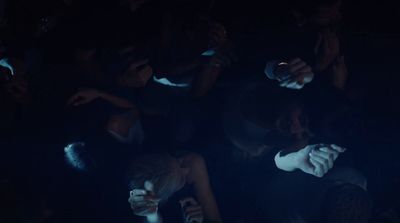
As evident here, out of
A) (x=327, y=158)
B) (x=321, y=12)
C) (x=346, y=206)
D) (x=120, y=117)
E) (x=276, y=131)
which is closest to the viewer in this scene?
(x=346, y=206)

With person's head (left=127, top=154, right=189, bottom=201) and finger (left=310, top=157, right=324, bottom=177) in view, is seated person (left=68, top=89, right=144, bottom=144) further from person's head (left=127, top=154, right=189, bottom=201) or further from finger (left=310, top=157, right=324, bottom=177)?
finger (left=310, top=157, right=324, bottom=177)

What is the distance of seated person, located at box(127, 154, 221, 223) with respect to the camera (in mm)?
2109

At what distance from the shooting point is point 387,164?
276cm

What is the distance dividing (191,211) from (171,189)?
0.15m

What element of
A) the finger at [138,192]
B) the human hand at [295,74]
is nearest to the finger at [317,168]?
the human hand at [295,74]

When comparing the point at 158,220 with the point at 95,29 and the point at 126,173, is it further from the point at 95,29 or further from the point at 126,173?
the point at 95,29

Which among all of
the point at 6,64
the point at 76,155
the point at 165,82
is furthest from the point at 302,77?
the point at 6,64

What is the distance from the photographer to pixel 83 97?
2199 mm

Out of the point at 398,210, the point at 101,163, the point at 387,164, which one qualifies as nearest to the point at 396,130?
the point at 387,164

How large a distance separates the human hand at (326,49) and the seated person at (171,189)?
0.82 metres

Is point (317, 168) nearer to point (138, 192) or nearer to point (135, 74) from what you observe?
point (138, 192)

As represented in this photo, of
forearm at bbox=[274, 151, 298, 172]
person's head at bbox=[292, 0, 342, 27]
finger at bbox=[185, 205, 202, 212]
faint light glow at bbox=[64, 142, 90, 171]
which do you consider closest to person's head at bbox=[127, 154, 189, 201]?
finger at bbox=[185, 205, 202, 212]

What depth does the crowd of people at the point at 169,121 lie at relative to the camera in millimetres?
2225

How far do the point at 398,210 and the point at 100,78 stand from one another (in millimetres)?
1869
